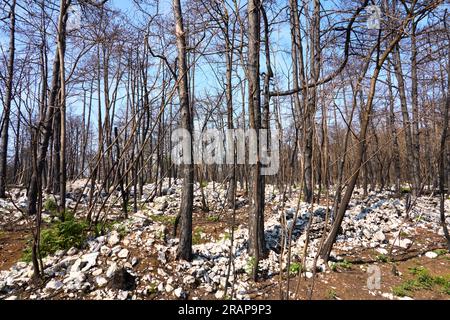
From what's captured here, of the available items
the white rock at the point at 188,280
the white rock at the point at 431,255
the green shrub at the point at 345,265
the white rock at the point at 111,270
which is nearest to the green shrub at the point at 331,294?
the green shrub at the point at 345,265

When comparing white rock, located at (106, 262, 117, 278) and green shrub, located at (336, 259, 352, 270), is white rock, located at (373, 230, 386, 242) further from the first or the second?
white rock, located at (106, 262, 117, 278)

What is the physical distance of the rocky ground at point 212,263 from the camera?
A: 3844mm

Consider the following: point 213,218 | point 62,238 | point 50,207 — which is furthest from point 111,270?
point 50,207

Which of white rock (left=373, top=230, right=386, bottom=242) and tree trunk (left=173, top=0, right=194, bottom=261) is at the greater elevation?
tree trunk (left=173, top=0, right=194, bottom=261)

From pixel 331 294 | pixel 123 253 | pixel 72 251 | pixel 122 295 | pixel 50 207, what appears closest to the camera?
pixel 122 295

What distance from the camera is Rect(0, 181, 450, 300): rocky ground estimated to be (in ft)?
12.6

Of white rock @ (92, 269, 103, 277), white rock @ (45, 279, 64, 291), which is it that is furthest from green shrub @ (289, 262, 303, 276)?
white rock @ (45, 279, 64, 291)

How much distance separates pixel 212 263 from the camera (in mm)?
4684

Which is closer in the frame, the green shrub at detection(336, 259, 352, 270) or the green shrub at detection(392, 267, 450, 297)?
the green shrub at detection(392, 267, 450, 297)

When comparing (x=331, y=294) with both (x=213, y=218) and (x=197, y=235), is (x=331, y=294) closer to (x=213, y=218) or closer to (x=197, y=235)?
(x=197, y=235)
